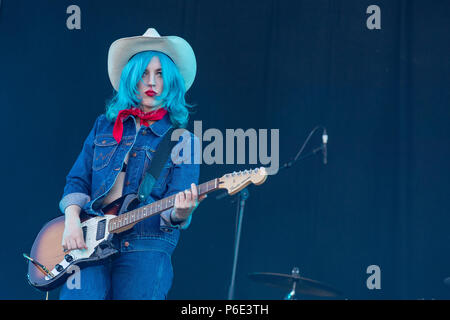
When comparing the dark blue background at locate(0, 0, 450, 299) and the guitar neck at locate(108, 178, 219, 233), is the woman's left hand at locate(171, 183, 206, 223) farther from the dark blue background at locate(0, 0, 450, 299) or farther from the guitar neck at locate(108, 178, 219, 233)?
the dark blue background at locate(0, 0, 450, 299)

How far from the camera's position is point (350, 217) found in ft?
14.9

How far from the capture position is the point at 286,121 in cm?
473

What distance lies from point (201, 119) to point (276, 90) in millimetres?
615

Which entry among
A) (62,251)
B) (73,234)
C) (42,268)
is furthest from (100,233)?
(42,268)

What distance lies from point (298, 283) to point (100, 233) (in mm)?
1299

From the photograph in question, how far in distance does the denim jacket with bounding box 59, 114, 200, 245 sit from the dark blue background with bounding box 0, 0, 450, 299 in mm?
1369

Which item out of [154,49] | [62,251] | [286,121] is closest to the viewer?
[62,251]

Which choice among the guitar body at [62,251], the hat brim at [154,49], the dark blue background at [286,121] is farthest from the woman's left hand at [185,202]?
the dark blue background at [286,121]

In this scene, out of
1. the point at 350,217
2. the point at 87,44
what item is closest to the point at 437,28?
the point at 350,217

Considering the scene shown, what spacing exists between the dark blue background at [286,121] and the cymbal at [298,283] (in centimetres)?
62

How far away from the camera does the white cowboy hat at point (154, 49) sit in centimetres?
364

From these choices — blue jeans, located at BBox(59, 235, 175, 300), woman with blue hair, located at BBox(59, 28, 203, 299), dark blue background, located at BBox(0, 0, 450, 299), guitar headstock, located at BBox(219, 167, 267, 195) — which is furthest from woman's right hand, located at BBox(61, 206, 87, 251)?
dark blue background, located at BBox(0, 0, 450, 299)

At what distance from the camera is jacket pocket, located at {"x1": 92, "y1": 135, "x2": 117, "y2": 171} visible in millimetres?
3398

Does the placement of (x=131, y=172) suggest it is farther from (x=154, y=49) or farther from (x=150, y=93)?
(x=154, y=49)
